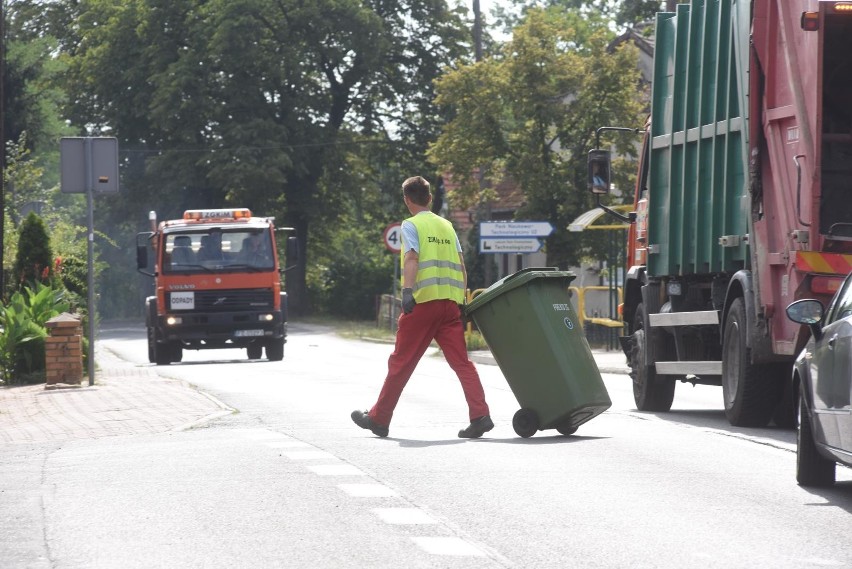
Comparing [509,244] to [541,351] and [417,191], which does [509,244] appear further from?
[541,351]

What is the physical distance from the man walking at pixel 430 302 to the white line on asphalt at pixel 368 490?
250 cm

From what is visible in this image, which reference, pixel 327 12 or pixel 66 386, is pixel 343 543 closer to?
pixel 66 386

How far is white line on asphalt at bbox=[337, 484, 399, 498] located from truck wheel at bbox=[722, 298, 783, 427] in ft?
14.5

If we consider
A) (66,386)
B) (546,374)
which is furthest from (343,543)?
(66,386)

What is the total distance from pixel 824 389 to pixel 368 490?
8.11 feet

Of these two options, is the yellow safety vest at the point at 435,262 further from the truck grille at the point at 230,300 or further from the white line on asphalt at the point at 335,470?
the truck grille at the point at 230,300

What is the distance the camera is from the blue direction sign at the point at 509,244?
3036 cm

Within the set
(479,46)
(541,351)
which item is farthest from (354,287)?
(541,351)

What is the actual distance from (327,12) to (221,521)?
161 feet

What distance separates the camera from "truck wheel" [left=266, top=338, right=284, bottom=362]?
29062 millimetres

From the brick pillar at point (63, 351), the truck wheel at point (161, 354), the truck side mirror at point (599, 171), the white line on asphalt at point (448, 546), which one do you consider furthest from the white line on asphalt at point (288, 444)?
the truck wheel at point (161, 354)

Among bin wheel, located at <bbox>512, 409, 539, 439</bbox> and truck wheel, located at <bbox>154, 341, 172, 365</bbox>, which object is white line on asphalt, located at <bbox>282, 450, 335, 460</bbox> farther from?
truck wheel, located at <bbox>154, 341, 172, 365</bbox>

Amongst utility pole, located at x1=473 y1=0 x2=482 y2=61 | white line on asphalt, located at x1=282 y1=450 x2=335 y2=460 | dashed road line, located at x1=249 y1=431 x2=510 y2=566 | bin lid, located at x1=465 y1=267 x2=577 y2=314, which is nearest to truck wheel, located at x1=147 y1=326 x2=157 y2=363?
utility pole, located at x1=473 y1=0 x2=482 y2=61

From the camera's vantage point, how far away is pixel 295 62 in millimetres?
54625
